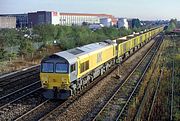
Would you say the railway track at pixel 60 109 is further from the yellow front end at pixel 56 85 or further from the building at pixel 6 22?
the building at pixel 6 22

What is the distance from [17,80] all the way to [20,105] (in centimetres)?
830

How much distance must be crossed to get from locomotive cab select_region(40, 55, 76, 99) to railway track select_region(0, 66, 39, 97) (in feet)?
13.5

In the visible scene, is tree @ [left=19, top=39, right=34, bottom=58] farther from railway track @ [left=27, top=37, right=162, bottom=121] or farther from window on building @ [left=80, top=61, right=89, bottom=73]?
window on building @ [left=80, top=61, right=89, bottom=73]

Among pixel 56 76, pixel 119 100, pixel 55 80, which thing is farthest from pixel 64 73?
pixel 119 100

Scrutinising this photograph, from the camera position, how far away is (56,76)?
18.5 metres

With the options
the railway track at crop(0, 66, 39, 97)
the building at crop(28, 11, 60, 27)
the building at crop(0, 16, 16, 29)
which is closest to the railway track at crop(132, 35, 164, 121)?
the railway track at crop(0, 66, 39, 97)

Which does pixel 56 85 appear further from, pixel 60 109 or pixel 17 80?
pixel 17 80

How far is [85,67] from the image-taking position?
21594mm

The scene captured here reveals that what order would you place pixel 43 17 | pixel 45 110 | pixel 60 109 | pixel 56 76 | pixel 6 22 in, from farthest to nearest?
1. pixel 43 17
2. pixel 6 22
3. pixel 56 76
4. pixel 60 109
5. pixel 45 110

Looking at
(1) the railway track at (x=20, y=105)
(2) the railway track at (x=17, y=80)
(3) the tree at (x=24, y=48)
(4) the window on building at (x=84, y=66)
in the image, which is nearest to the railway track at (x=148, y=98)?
(4) the window on building at (x=84, y=66)

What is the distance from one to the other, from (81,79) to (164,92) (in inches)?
230

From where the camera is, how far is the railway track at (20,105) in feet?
54.0

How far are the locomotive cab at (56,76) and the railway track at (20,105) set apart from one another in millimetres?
1021

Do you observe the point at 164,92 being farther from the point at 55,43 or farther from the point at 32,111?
the point at 55,43
